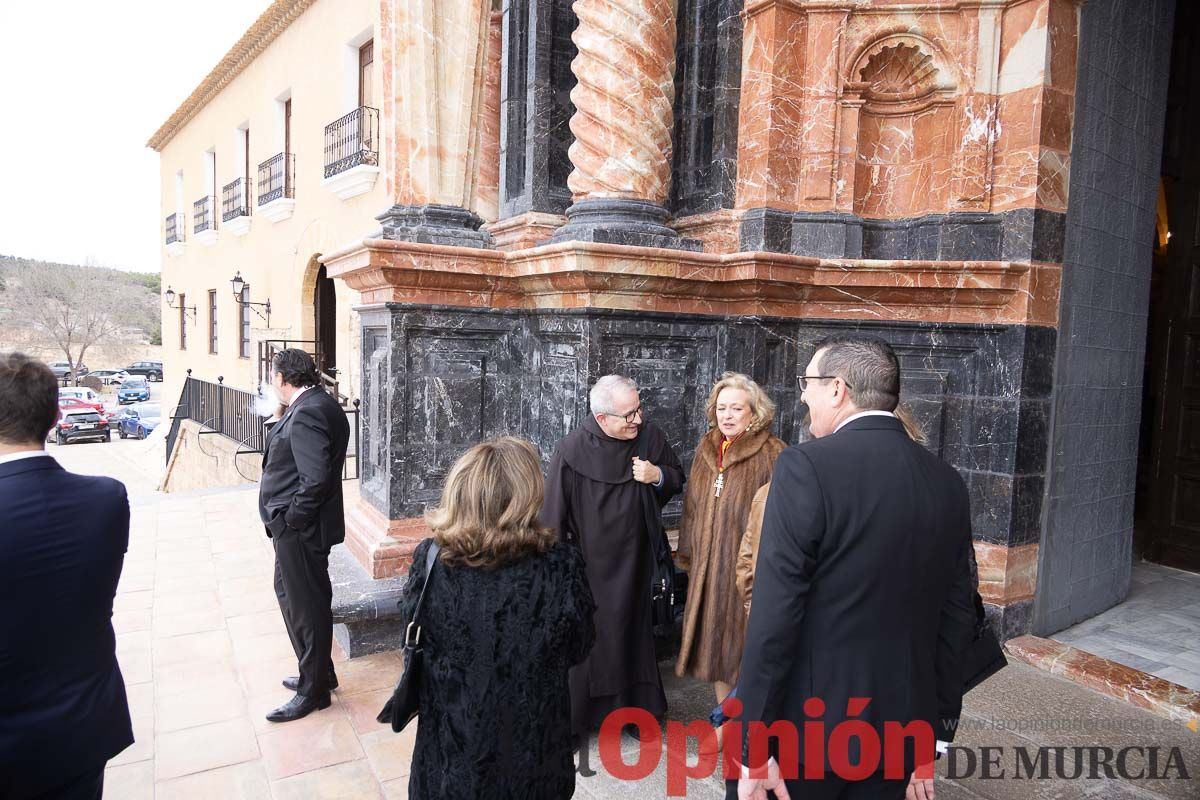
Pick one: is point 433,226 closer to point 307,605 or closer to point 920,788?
point 307,605

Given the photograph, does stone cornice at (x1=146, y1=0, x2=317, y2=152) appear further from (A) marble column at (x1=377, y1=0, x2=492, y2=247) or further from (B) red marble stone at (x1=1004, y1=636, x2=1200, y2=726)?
(B) red marble stone at (x1=1004, y1=636, x2=1200, y2=726)

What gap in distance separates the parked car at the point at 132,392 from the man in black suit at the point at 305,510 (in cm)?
3686

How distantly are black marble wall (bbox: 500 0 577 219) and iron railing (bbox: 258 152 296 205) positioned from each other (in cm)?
1018

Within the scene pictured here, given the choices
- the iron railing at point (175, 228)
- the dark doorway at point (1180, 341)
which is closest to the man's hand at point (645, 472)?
the dark doorway at point (1180, 341)

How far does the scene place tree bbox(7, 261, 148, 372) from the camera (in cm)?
3644

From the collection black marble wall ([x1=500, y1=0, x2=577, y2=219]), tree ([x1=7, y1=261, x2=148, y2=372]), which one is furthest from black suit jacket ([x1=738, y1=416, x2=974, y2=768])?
tree ([x1=7, y1=261, x2=148, y2=372])

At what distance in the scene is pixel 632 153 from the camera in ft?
12.4

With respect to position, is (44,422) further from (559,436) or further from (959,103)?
(959,103)

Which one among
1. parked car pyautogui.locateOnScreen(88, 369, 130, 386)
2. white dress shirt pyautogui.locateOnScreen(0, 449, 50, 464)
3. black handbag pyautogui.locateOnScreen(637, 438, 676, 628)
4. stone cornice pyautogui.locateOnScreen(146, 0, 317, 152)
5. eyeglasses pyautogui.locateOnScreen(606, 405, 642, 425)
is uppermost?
stone cornice pyautogui.locateOnScreen(146, 0, 317, 152)

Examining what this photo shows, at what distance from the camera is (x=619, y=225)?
3693 mm

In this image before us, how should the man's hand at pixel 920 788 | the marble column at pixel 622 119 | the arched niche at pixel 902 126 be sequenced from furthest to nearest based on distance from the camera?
the arched niche at pixel 902 126 → the marble column at pixel 622 119 → the man's hand at pixel 920 788

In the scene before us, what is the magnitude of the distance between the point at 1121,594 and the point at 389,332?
461 cm

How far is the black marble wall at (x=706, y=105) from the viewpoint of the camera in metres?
4.18

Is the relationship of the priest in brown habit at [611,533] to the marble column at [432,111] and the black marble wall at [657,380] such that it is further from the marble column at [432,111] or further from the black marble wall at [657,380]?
the marble column at [432,111]
